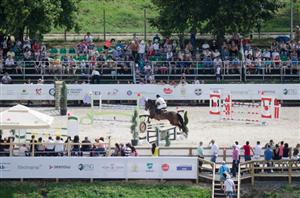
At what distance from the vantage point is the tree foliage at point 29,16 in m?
65.3

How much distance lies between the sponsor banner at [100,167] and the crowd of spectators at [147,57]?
1626 cm

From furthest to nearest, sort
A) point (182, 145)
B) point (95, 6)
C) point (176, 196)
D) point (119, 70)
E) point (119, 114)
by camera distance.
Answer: point (95, 6)
point (119, 70)
point (119, 114)
point (182, 145)
point (176, 196)

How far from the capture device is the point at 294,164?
47062 mm

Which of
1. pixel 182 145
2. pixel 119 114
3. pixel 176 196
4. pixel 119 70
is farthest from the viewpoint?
pixel 119 70

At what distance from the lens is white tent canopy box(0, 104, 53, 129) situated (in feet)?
153

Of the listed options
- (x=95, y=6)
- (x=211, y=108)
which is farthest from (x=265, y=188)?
(x=95, y=6)

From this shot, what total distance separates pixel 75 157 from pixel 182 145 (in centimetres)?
632

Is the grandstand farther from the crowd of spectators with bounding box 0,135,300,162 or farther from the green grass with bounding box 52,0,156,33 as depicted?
the crowd of spectators with bounding box 0,135,300,162

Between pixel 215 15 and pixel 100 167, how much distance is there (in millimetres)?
21667

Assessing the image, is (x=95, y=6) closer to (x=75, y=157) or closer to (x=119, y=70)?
(x=119, y=70)

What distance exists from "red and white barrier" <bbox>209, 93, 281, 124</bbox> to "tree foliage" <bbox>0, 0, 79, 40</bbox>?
12.2m

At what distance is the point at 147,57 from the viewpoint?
65.2 metres

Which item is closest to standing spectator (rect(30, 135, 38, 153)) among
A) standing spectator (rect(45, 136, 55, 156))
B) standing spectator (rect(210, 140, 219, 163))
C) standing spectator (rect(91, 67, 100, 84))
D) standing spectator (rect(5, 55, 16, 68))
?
standing spectator (rect(45, 136, 55, 156))

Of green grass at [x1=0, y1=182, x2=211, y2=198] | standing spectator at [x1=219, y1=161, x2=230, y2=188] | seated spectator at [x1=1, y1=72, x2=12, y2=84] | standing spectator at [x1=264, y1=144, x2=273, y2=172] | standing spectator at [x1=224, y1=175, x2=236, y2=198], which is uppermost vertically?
seated spectator at [x1=1, y1=72, x2=12, y2=84]
